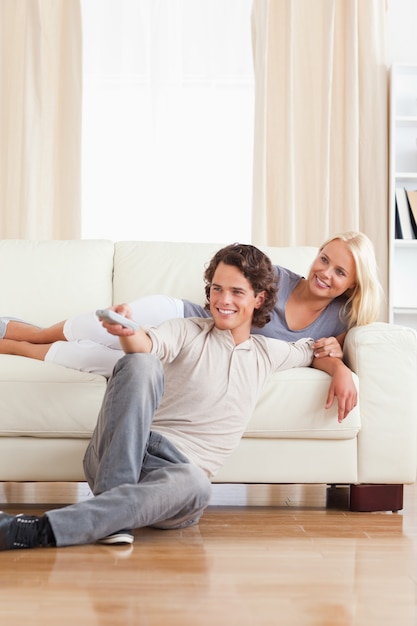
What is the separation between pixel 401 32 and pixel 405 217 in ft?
3.12

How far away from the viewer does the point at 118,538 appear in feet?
6.14

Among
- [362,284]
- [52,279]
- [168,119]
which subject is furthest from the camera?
[168,119]

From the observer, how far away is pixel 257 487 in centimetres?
293

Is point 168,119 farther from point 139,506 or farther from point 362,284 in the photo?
point 139,506

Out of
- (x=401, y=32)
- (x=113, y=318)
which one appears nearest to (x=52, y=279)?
(x=113, y=318)

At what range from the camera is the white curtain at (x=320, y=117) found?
13.7 ft

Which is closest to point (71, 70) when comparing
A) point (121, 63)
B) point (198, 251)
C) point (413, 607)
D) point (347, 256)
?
point (121, 63)

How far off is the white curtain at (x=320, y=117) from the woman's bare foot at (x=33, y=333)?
1.67m

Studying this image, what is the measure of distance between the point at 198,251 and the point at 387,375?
3.14ft

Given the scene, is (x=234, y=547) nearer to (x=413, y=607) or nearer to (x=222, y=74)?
Answer: (x=413, y=607)

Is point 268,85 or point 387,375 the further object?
point 268,85

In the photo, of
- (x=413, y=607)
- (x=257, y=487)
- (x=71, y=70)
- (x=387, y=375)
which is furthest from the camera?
(x=71, y=70)

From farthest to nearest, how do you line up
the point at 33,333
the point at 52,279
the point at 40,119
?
the point at 40,119 → the point at 52,279 → the point at 33,333

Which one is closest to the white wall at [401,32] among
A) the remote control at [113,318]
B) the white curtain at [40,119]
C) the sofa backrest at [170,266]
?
the white curtain at [40,119]
